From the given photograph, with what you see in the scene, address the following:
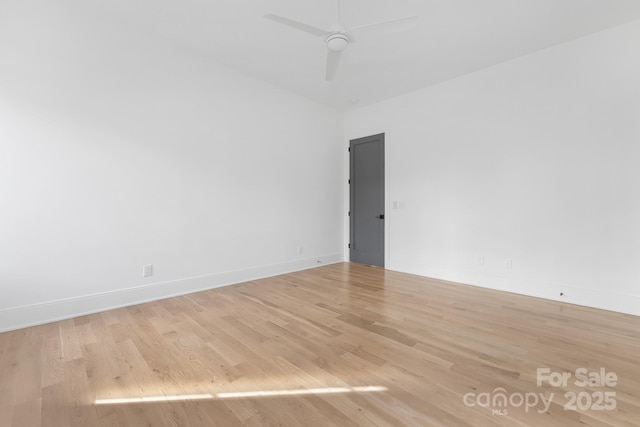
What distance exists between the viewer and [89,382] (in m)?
1.70

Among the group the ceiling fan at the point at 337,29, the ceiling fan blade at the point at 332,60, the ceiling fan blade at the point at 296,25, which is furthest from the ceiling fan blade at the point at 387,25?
the ceiling fan blade at the point at 332,60

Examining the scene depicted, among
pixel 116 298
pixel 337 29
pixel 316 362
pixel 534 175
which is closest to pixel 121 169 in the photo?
pixel 116 298

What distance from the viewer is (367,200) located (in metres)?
5.18

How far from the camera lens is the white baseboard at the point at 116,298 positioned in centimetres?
244

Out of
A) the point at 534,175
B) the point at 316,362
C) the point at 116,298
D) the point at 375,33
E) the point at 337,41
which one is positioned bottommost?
the point at 316,362

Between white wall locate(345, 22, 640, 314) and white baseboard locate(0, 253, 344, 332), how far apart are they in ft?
8.70

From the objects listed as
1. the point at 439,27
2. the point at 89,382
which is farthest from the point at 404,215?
the point at 89,382

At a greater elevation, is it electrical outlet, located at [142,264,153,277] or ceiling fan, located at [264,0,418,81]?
ceiling fan, located at [264,0,418,81]

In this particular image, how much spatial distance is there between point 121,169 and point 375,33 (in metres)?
3.14

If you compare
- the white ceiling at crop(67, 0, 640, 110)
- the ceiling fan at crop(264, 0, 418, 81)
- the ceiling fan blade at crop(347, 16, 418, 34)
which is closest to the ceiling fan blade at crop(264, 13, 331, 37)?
the ceiling fan at crop(264, 0, 418, 81)

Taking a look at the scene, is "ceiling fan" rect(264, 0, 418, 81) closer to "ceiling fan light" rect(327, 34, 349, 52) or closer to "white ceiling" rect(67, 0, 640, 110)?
"ceiling fan light" rect(327, 34, 349, 52)

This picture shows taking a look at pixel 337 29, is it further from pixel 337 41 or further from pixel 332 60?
pixel 332 60

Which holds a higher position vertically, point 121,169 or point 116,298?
point 121,169

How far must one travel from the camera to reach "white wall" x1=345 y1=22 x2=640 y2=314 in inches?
112
